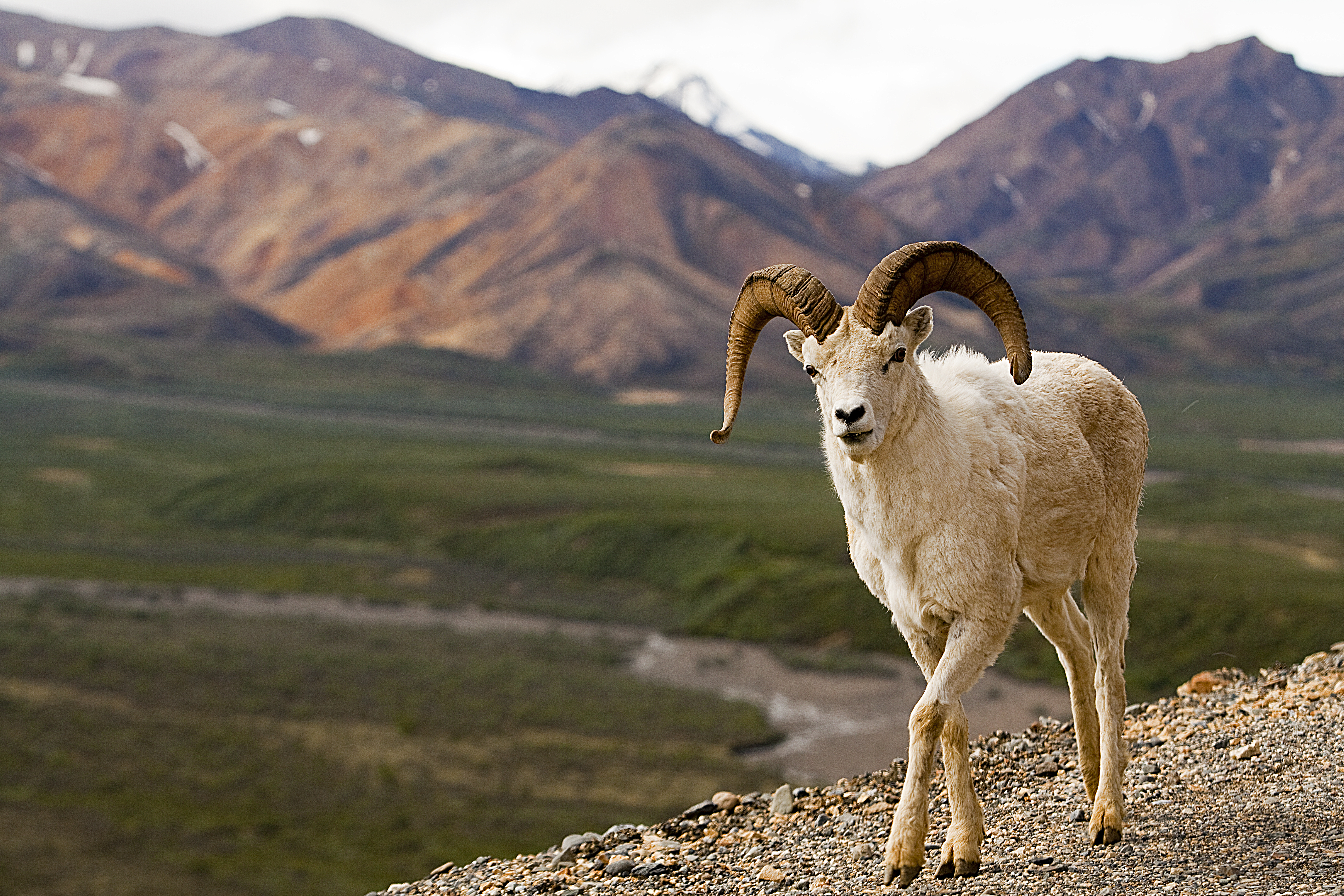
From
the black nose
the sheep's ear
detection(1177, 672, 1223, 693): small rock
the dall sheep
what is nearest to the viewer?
the black nose

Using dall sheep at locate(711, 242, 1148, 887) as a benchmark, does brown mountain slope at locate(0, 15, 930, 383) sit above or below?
above

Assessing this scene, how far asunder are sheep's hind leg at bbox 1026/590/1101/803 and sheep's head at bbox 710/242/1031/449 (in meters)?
1.99

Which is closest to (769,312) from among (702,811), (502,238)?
(702,811)

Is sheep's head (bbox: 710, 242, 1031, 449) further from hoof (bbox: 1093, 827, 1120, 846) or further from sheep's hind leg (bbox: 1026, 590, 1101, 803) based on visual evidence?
hoof (bbox: 1093, 827, 1120, 846)

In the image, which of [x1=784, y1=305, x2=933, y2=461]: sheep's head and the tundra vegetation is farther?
the tundra vegetation

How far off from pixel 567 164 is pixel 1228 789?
184 metres

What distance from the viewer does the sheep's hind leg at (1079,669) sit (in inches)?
360

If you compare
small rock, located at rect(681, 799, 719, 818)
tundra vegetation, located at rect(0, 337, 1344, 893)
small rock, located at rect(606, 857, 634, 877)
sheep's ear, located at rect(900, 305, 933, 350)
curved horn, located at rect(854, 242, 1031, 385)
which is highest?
curved horn, located at rect(854, 242, 1031, 385)

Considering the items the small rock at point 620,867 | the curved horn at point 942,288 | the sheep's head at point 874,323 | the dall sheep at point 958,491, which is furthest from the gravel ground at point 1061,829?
the curved horn at point 942,288

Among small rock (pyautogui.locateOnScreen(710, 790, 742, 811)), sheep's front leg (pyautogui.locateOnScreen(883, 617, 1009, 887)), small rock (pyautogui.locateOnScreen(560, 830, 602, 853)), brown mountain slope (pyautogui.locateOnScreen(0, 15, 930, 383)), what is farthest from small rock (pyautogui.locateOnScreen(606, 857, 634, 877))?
brown mountain slope (pyautogui.locateOnScreen(0, 15, 930, 383))

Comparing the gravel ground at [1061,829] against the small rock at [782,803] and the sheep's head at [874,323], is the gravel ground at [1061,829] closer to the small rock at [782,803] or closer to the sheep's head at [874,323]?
the small rock at [782,803]

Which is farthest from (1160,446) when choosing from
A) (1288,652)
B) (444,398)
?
(1288,652)

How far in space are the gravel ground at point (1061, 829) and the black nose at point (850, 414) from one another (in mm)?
2695

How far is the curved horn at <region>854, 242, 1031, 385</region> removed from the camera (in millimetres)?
7734
